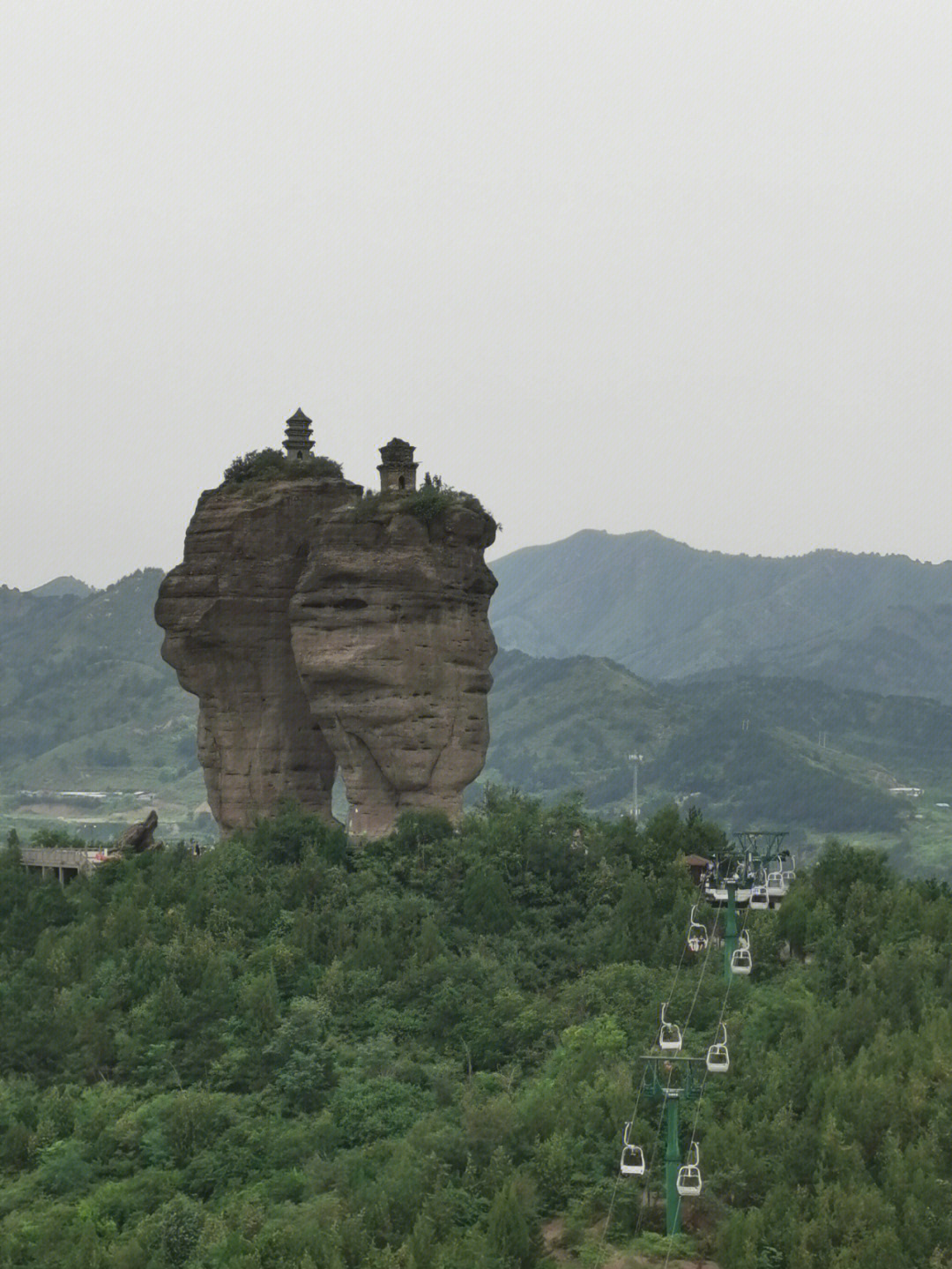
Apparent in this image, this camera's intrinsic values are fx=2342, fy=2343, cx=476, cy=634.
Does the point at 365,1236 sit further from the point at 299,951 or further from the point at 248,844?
the point at 248,844

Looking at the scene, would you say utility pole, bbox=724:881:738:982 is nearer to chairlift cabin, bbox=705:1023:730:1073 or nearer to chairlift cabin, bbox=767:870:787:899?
chairlift cabin, bbox=767:870:787:899

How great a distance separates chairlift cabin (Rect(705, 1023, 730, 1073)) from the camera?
139 ft

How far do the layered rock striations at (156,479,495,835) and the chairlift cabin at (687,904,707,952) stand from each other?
29.6ft

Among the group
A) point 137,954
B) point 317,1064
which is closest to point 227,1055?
point 317,1064

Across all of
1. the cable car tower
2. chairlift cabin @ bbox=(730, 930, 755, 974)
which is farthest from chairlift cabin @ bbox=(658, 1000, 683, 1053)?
the cable car tower

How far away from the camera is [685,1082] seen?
132 ft

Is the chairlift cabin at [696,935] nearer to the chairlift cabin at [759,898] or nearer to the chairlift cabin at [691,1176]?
the chairlift cabin at [759,898]

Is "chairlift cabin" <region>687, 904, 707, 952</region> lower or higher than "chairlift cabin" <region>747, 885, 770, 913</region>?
lower

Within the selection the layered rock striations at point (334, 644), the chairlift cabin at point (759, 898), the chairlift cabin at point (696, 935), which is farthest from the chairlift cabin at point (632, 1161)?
the layered rock striations at point (334, 644)

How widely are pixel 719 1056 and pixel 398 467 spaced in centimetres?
2111

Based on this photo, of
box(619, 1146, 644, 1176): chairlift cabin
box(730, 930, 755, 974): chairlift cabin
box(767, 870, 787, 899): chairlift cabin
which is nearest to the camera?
box(619, 1146, 644, 1176): chairlift cabin

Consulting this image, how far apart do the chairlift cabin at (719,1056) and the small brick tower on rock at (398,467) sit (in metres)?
19.2

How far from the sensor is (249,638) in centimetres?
6091

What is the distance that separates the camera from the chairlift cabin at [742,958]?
4894 cm
